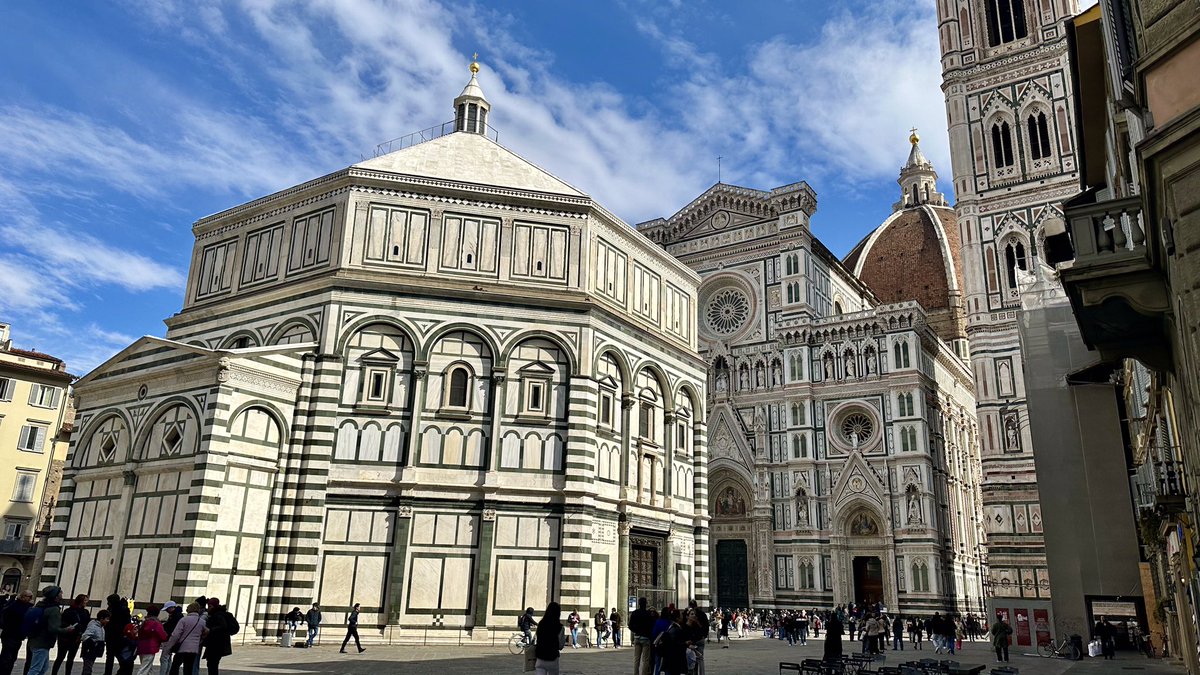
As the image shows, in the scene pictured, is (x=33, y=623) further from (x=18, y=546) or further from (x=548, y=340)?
(x=18, y=546)

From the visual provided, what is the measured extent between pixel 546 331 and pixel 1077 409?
54.3 ft

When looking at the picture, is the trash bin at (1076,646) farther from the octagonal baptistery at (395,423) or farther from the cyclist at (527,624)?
the cyclist at (527,624)

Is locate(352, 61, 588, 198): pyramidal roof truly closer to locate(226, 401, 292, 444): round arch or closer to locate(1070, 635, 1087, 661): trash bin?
locate(226, 401, 292, 444): round arch

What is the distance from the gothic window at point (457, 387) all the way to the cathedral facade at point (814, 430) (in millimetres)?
25181

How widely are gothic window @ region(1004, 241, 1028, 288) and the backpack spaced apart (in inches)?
1657

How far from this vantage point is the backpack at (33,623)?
396 inches

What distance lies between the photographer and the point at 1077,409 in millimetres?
25484

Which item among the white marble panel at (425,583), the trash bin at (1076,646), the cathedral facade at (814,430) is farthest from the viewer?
the cathedral facade at (814,430)

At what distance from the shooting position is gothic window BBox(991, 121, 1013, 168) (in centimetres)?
4356

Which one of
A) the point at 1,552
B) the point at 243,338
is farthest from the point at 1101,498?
the point at 1,552

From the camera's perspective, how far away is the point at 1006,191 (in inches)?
1692

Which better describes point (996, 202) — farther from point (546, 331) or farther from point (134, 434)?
point (134, 434)

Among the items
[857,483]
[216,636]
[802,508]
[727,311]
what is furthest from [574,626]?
[727,311]

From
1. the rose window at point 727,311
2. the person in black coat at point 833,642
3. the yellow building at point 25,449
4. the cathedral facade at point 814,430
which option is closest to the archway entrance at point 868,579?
the cathedral facade at point 814,430
